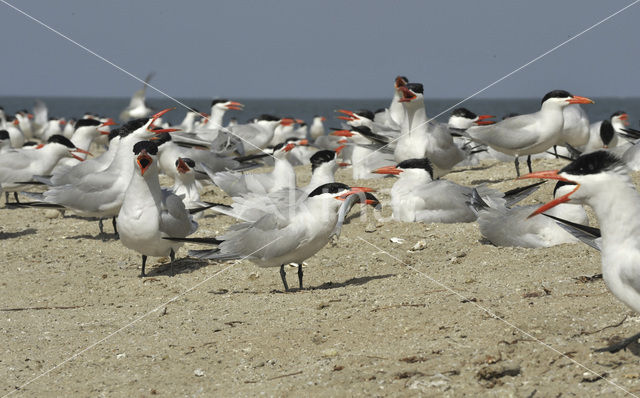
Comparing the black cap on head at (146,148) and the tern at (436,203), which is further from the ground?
the black cap on head at (146,148)

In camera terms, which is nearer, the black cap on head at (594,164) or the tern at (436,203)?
the black cap on head at (594,164)

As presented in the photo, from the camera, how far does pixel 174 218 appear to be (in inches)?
255

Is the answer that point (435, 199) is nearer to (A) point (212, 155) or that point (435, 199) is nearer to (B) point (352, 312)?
(B) point (352, 312)

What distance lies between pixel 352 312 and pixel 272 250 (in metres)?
1.08

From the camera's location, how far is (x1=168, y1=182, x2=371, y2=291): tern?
552cm

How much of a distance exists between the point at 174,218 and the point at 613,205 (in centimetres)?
404

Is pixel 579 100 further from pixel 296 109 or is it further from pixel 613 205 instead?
pixel 296 109

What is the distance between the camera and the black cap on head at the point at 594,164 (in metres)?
3.31

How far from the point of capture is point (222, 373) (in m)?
3.87

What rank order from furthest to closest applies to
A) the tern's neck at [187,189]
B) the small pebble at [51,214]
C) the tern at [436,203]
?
the small pebble at [51,214] < the tern's neck at [187,189] < the tern at [436,203]

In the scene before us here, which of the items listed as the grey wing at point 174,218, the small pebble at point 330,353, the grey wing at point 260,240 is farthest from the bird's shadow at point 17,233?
the small pebble at point 330,353

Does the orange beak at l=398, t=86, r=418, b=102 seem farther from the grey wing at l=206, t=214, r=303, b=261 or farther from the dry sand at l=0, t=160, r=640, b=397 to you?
the grey wing at l=206, t=214, r=303, b=261

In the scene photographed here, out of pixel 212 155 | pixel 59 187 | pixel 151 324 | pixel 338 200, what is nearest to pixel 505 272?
pixel 338 200

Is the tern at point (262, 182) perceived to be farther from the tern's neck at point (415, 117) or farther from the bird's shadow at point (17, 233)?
the bird's shadow at point (17, 233)
